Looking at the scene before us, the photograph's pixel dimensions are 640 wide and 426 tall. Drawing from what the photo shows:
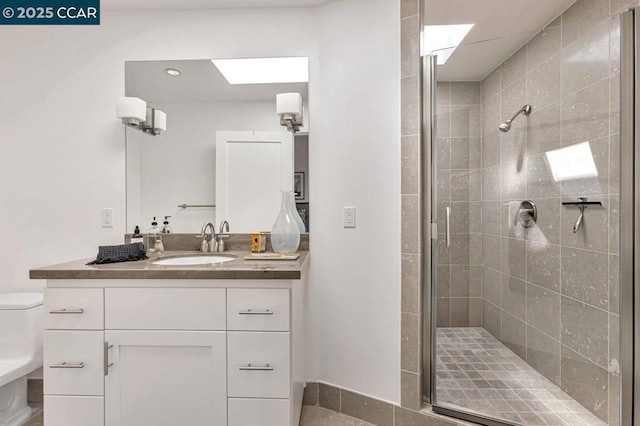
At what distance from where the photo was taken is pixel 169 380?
1453 mm

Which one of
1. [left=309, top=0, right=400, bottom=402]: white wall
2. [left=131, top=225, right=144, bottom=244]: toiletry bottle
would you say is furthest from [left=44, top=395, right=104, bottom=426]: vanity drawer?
[left=309, top=0, right=400, bottom=402]: white wall

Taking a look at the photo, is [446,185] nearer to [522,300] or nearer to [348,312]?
[522,300]

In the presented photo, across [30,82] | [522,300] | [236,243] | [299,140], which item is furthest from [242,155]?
[522,300]

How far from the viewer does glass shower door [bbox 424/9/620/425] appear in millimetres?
1492

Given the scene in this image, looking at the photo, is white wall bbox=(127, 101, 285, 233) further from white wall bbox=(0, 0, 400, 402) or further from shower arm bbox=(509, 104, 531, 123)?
shower arm bbox=(509, 104, 531, 123)

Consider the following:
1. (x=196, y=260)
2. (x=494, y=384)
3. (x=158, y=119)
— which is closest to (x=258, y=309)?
(x=196, y=260)

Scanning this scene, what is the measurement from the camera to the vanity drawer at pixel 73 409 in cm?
145

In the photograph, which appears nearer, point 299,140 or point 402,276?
point 402,276

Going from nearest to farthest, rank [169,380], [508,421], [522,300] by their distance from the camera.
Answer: [169,380], [508,421], [522,300]

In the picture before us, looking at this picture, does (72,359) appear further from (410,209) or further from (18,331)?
(410,209)

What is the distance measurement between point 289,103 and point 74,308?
1472 millimetres

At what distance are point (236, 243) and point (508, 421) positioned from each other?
5.62 ft

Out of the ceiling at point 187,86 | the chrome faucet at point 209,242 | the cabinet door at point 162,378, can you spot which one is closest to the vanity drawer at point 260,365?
the cabinet door at point 162,378

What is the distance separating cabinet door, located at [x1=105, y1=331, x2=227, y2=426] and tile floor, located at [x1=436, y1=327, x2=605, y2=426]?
116cm
